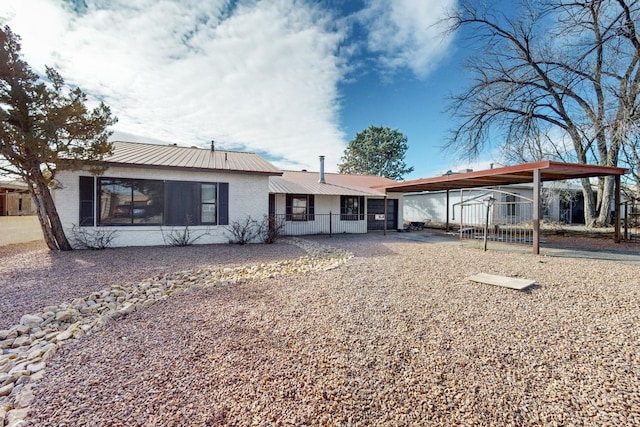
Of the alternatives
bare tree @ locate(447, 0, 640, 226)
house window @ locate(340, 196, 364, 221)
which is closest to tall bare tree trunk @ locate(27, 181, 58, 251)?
house window @ locate(340, 196, 364, 221)

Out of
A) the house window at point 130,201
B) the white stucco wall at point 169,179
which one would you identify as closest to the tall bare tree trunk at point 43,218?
the white stucco wall at point 169,179

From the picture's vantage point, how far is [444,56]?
552 inches

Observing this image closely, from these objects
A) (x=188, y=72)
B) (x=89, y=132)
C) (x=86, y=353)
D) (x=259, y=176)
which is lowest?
(x=86, y=353)

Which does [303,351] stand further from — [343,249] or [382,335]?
[343,249]

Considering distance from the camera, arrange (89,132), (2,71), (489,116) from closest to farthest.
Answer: (2,71) < (89,132) < (489,116)

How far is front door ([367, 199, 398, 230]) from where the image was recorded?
1659cm

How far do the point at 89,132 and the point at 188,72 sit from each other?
12.4 feet

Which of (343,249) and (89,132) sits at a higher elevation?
(89,132)

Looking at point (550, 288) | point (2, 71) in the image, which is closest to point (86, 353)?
point (550, 288)

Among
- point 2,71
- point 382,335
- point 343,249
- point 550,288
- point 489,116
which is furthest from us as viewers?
point 489,116

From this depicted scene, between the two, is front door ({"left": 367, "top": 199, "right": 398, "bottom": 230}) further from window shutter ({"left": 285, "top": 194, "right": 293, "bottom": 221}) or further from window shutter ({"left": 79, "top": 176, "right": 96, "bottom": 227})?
window shutter ({"left": 79, "top": 176, "right": 96, "bottom": 227})

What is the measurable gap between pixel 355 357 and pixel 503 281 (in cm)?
397

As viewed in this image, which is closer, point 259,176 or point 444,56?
point 259,176

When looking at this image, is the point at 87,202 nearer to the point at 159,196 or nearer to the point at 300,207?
the point at 159,196
